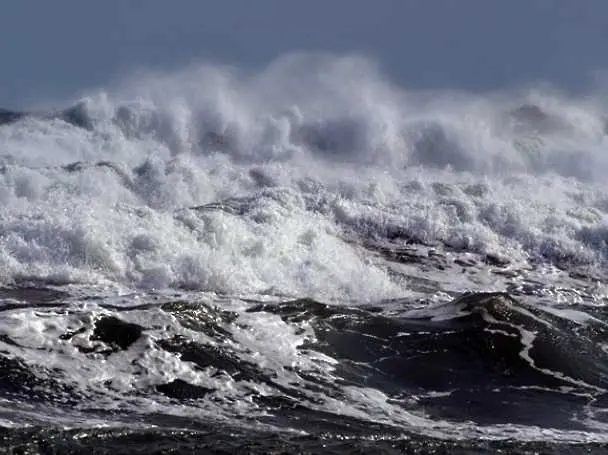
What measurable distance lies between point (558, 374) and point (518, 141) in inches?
1132

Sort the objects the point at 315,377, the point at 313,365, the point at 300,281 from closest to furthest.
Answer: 1. the point at 315,377
2. the point at 313,365
3. the point at 300,281

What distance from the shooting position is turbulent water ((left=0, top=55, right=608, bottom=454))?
12.1 meters

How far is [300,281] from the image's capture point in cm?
2244

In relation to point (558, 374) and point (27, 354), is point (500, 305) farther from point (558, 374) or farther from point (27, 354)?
point (27, 354)

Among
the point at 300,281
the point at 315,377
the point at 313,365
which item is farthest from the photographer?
the point at 300,281

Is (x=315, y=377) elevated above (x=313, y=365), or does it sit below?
below

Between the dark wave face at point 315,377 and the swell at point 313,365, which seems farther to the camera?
the swell at point 313,365

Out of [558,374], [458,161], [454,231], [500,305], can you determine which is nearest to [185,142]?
[458,161]

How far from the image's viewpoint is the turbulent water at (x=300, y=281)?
39.7 ft

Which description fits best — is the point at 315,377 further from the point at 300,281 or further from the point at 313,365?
the point at 300,281

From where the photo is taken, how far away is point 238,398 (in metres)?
12.8

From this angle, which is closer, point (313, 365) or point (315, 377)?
point (315, 377)

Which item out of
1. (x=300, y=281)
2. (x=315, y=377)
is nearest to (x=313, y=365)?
(x=315, y=377)

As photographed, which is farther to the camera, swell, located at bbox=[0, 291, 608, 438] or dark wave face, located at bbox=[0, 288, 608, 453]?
swell, located at bbox=[0, 291, 608, 438]
